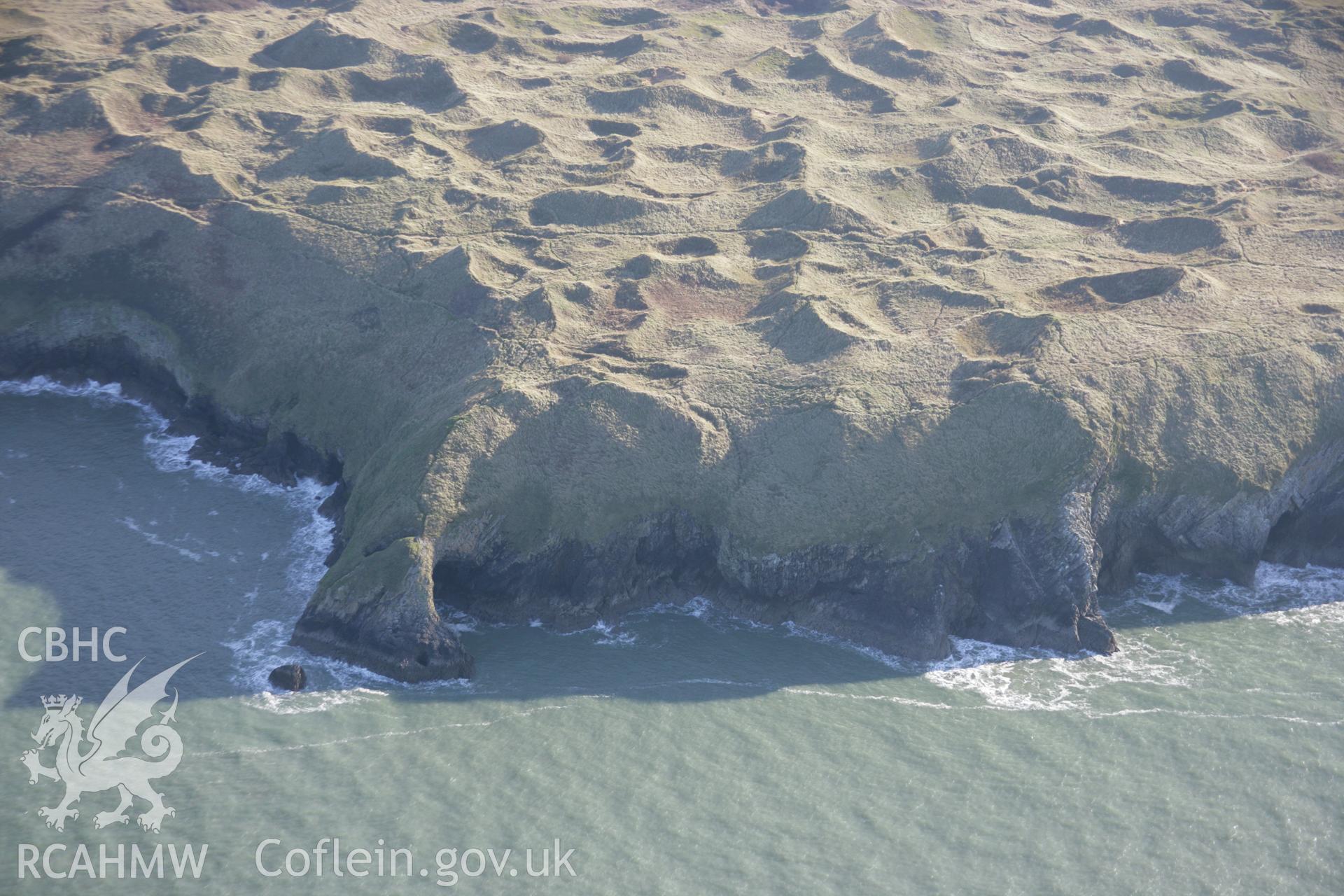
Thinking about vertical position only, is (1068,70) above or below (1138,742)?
above

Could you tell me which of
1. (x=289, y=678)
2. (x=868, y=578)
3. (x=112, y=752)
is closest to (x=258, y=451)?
(x=289, y=678)

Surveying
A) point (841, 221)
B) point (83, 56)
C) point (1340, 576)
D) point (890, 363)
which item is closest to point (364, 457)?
point (890, 363)

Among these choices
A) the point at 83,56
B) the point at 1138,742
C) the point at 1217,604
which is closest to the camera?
the point at 1138,742

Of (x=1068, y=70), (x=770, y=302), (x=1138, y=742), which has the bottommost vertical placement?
(x=1138, y=742)

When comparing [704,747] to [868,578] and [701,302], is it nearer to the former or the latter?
[868,578]

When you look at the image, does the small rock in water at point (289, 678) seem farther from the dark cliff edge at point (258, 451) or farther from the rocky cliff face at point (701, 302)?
the rocky cliff face at point (701, 302)

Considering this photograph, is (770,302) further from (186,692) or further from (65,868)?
(65,868)

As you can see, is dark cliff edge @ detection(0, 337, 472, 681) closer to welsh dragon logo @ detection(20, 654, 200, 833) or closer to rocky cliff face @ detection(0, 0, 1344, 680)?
rocky cliff face @ detection(0, 0, 1344, 680)

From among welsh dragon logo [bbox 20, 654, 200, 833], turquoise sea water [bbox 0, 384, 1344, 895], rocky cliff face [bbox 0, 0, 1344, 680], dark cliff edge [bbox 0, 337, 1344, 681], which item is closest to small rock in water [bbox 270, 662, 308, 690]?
turquoise sea water [bbox 0, 384, 1344, 895]
